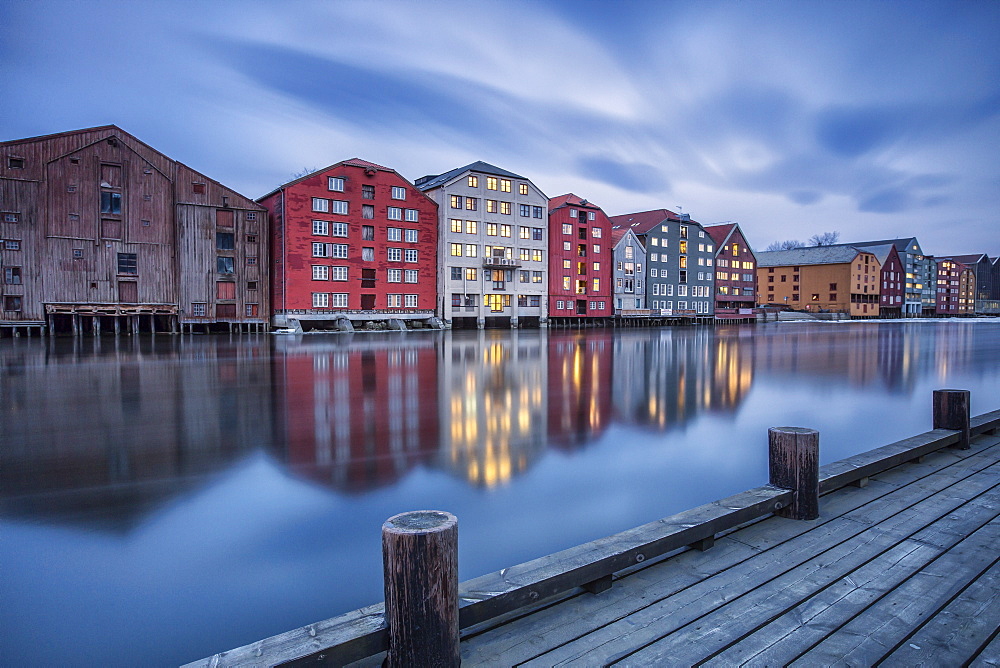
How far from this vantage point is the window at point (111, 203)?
3712cm

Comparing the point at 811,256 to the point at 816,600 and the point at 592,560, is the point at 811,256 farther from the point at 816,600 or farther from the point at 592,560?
the point at 592,560

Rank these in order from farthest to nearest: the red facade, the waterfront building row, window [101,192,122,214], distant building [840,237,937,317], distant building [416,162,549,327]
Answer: distant building [840,237,937,317] < the red facade < distant building [416,162,549,327] < window [101,192,122,214] < the waterfront building row

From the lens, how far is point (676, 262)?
227 feet

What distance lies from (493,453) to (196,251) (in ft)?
132

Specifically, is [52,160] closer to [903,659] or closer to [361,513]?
[361,513]

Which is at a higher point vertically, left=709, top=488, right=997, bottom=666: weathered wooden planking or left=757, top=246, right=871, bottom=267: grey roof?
left=757, top=246, right=871, bottom=267: grey roof

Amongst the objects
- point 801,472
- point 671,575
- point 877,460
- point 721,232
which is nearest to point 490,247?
point 721,232

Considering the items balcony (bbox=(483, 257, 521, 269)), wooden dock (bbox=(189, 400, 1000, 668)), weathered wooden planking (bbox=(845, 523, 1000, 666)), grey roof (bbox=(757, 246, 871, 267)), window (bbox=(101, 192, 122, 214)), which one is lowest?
weathered wooden planking (bbox=(845, 523, 1000, 666))

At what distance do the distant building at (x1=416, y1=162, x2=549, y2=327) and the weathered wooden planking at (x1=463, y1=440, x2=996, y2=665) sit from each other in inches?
1796

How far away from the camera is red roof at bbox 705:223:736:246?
248 ft

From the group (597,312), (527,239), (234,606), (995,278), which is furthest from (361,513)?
(995,278)

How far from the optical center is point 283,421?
948cm

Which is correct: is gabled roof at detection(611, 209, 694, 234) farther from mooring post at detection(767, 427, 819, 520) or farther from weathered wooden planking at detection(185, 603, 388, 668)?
weathered wooden planking at detection(185, 603, 388, 668)

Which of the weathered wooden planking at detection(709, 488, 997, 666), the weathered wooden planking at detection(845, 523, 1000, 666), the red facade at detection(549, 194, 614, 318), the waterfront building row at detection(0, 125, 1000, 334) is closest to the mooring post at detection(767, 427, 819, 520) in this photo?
the weathered wooden planking at detection(709, 488, 997, 666)
